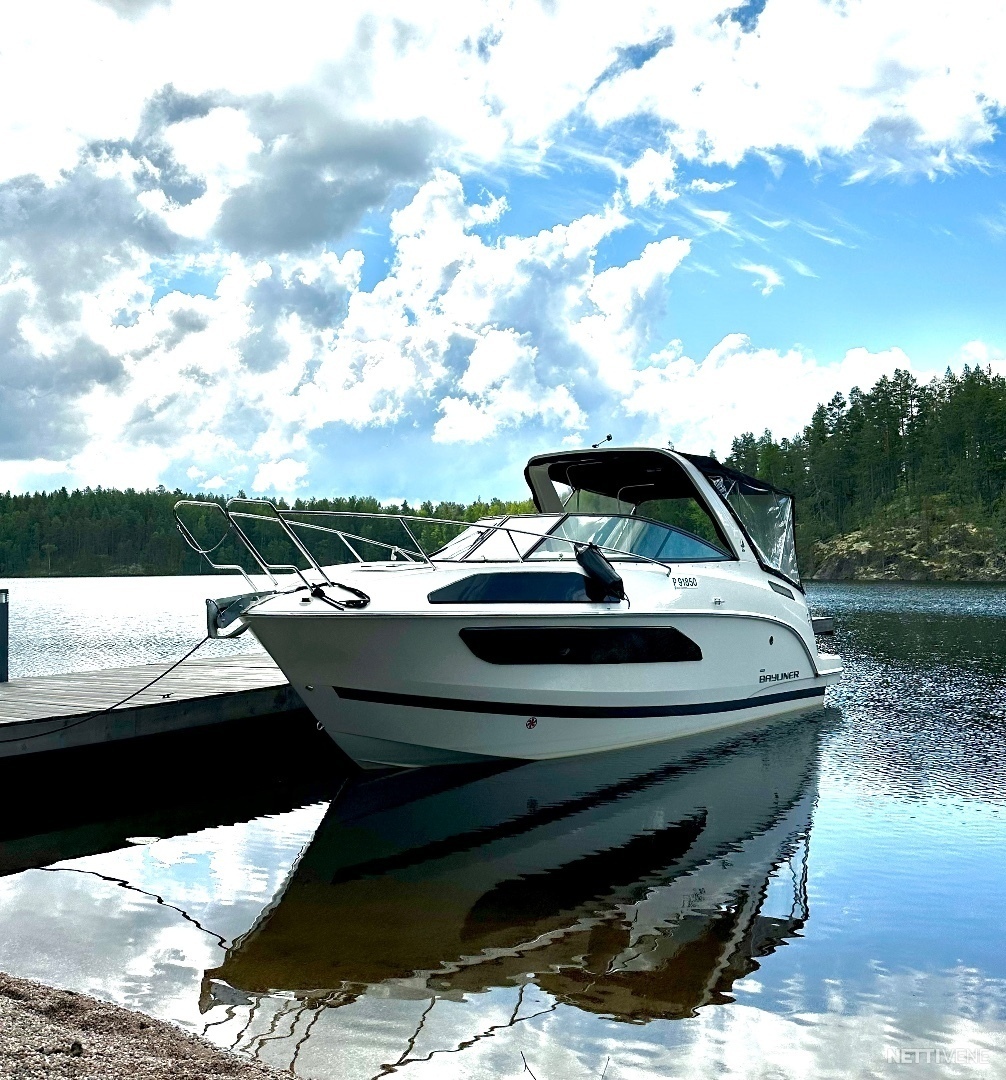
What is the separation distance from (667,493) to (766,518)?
4.66ft

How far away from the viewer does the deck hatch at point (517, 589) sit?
9555mm

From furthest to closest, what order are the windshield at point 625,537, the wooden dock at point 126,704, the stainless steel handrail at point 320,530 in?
the windshield at point 625,537, the wooden dock at point 126,704, the stainless steel handrail at point 320,530

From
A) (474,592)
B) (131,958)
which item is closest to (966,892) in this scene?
(474,592)

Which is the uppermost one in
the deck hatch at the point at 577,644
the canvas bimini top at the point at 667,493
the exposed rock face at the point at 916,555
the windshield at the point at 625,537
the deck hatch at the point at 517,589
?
the canvas bimini top at the point at 667,493

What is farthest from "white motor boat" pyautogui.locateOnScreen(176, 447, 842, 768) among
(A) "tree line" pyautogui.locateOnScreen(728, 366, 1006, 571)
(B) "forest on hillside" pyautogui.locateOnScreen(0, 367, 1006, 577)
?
(A) "tree line" pyautogui.locateOnScreen(728, 366, 1006, 571)

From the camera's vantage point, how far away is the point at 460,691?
31.2 ft

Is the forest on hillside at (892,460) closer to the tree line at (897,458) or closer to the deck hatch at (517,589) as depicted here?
the tree line at (897,458)

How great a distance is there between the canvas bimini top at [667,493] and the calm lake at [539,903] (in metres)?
2.75

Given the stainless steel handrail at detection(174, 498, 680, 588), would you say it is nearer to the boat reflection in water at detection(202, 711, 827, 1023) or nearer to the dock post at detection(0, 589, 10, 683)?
the boat reflection in water at detection(202, 711, 827, 1023)

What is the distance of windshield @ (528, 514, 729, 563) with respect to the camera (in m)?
11.1

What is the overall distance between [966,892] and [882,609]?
1411 inches

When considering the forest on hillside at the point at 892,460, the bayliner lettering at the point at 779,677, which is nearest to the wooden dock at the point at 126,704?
the bayliner lettering at the point at 779,677

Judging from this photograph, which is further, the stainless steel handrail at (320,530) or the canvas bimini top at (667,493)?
the canvas bimini top at (667,493)

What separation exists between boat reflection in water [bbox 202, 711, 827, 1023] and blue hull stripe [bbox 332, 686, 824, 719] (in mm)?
562
